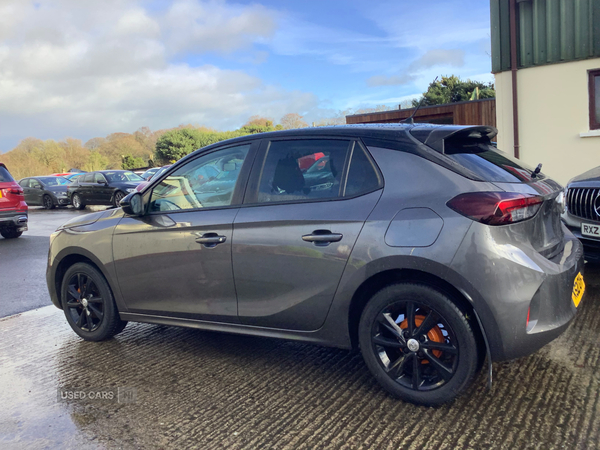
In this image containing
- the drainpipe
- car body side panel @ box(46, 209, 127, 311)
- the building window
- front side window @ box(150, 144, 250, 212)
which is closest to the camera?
front side window @ box(150, 144, 250, 212)

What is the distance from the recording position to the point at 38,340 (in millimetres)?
4727

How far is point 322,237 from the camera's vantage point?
10.3 ft

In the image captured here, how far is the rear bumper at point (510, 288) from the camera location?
270 centimetres

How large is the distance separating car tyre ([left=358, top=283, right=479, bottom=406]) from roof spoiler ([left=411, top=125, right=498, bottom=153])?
86cm

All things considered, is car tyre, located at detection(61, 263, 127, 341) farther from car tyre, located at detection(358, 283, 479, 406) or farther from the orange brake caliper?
the orange brake caliper

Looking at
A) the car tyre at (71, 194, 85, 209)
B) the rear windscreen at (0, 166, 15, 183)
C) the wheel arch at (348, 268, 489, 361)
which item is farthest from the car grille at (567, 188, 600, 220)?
the car tyre at (71, 194, 85, 209)

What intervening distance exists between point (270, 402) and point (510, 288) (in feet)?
5.25

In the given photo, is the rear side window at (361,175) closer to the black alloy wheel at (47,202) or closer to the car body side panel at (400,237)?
the car body side panel at (400,237)

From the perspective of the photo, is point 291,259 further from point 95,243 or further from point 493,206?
point 95,243

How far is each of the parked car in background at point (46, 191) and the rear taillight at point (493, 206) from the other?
22.8 m

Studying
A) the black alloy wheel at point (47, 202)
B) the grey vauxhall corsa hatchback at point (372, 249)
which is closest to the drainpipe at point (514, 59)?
the grey vauxhall corsa hatchback at point (372, 249)

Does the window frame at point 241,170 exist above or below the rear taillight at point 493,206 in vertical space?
above

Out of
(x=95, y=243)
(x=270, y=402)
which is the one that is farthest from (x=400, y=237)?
(x=95, y=243)

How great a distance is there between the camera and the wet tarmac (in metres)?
2.75
